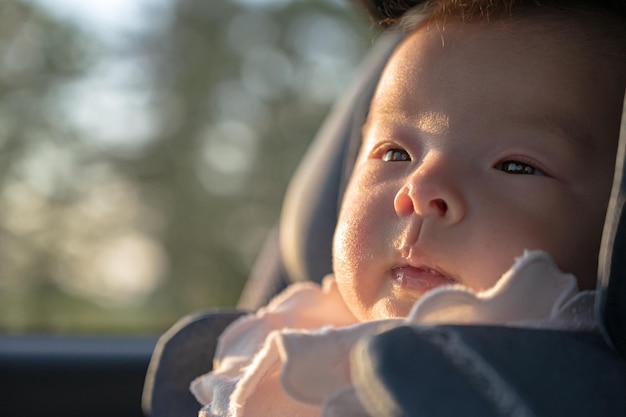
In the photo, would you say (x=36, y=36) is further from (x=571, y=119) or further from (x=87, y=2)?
(x=571, y=119)

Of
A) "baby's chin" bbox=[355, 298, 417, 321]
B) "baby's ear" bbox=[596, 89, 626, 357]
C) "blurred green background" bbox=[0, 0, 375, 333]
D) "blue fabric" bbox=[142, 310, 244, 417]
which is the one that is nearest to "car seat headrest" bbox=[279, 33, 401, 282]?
"blue fabric" bbox=[142, 310, 244, 417]

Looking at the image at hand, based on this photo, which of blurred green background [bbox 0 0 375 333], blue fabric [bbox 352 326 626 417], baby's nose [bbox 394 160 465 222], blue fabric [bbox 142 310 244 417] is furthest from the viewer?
blurred green background [bbox 0 0 375 333]

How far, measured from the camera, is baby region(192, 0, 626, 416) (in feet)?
1.93

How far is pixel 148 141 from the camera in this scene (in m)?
2.38

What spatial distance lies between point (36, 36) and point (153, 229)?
0.64 m

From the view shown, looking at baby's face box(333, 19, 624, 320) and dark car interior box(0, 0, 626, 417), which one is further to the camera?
→ baby's face box(333, 19, 624, 320)

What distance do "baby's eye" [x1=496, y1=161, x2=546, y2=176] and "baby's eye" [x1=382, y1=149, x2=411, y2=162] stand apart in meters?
0.09

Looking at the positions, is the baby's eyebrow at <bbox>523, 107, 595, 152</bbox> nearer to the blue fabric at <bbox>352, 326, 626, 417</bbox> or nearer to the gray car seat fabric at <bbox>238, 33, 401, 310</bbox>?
the blue fabric at <bbox>352, 326, 626, 417</bbox>

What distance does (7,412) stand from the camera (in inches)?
48.0

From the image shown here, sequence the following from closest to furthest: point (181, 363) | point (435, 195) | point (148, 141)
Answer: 1. point (435, 195)
2. point (181, 363)
3. point (148, 141)

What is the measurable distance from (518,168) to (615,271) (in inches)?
7.4

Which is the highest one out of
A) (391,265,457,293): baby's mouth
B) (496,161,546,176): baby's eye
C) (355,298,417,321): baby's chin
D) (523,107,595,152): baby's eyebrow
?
(523,107,595,152): baby's eyebrow

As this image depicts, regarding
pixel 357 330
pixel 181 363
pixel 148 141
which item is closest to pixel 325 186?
pixel 181 363

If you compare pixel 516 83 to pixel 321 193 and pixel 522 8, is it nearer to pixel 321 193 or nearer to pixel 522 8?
pixel 522 8
